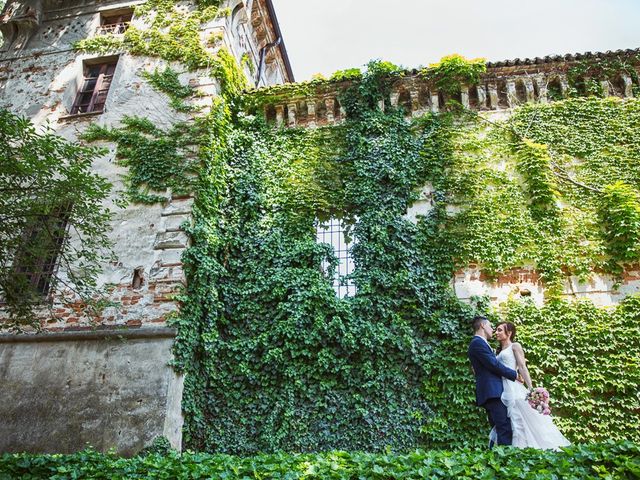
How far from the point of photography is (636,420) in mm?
6930

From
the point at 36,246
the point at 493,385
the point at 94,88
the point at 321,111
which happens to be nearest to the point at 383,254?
the point at 493,385

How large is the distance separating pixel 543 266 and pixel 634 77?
468 cm

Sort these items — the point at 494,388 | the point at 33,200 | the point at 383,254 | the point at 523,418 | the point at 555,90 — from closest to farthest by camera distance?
1. the point at 523,418
2. the point at 494,388
3. the point at 33,200
4. the point at 383,254
5. the point at 555,90

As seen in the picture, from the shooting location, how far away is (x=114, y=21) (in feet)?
38.5

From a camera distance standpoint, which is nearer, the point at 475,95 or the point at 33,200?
the point at 33,200

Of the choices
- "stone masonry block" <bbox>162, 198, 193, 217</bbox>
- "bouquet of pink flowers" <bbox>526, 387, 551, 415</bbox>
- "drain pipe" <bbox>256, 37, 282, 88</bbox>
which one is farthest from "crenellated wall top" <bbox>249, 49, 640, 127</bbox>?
"bouquet of pink flowers" <bbox>526, 387, 551, 415</bbox>

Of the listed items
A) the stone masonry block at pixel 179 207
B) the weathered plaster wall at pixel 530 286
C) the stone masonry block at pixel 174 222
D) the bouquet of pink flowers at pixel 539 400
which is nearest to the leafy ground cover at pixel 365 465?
the bouquet of pink flowers at pixel 539 400

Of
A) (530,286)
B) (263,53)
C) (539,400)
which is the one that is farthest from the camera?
(263,53)

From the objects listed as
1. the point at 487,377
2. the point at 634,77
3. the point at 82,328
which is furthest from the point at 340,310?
the point at 634,77

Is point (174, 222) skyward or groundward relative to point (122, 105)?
groundward

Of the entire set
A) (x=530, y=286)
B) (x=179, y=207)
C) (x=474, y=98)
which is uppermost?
(x=474, y=98)

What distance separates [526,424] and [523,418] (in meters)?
0.07

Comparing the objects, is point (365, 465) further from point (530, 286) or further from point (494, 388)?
point (530, 286)

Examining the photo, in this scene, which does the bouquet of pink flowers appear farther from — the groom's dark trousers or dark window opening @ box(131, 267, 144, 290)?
dark window opening @ box(131, 267, 144, 290)
